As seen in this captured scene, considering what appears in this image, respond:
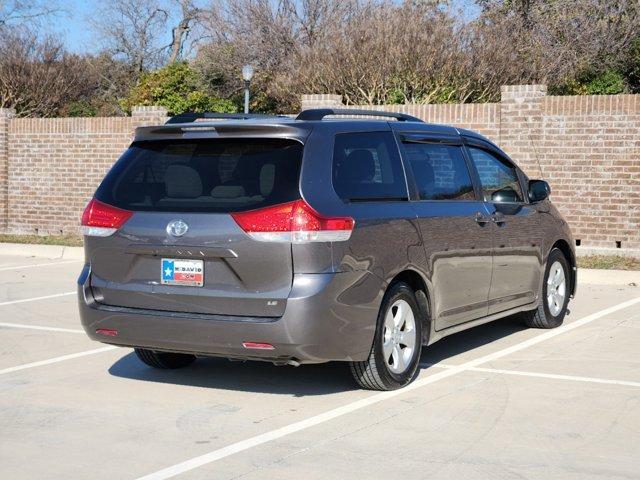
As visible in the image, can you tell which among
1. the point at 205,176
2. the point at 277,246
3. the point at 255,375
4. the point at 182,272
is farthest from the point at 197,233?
the point at 255,375

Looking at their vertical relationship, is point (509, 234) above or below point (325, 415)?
above

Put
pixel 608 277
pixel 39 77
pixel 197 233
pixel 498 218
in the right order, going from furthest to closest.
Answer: pixel 39 77 < pixel 608 277 < pixel 498 218 < pixel 197 233

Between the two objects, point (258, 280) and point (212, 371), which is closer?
point (258, 280)

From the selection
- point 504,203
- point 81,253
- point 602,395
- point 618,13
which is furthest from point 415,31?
point 602,395

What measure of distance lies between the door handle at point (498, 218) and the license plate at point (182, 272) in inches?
114

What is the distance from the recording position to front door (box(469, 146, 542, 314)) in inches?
345

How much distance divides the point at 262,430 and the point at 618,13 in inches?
1115

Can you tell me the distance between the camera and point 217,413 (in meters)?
6.75

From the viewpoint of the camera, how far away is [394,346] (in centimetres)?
734

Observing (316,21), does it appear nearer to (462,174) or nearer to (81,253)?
(81,253)

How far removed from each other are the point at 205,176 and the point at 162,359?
1.74m

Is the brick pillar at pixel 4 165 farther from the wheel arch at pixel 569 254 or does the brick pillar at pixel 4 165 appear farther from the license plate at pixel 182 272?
the license plate at pixel 182 272

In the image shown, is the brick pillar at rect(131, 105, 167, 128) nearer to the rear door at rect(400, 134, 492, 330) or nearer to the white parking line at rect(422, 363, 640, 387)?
the rear door at rect(400, 134, 492, 330)

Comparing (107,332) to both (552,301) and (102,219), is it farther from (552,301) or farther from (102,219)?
(552,301)
